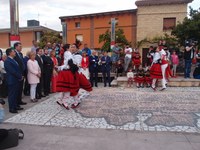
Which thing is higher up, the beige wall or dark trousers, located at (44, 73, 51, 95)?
the beige wall

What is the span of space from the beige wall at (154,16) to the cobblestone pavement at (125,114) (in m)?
17.0

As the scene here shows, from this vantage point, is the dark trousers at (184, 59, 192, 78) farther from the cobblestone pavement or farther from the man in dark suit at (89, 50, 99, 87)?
the man in dark suit at (89, 50, 99, 87)

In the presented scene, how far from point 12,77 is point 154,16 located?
67.3 feet

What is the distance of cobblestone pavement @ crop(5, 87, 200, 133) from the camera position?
5.33 metres

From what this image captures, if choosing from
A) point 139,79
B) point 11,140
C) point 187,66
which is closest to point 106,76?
point 139,79

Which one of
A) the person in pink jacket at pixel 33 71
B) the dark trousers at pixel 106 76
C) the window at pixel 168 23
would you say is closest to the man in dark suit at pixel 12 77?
the person in pink jacket at pixel 33 71

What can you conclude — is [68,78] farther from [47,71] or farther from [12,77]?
[47,71]

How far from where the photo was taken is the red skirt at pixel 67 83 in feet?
21.0

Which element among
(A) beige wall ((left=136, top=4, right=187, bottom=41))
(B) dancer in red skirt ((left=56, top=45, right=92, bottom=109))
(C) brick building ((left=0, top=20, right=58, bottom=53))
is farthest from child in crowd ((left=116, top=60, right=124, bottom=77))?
(C) brick building ((left=0, top=20, right=58, bottom=53))

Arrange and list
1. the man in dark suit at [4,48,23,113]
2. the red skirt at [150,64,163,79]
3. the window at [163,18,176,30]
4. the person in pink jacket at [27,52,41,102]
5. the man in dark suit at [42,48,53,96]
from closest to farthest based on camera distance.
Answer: the man in dark suit at [4,48,23,113], the person in pink jacket at [27,52,41,102], the man in dark suit at [42,48,53,96], the red skirt at [150,64,163,79], the window at [163,18,176,30]

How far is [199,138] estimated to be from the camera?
4.56 meters

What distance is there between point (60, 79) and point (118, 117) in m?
1.89

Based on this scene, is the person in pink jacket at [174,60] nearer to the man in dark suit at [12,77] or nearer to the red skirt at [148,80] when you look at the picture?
the red skirt at [148,80]

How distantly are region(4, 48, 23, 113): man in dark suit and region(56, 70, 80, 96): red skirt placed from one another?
1.09m
